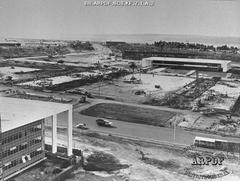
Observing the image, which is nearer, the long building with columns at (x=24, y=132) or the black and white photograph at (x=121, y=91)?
the black and white photograph at (x=121, y=91)

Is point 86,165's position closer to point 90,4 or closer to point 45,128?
point 45,128

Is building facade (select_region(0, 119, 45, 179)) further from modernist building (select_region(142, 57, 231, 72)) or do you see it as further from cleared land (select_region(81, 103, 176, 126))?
modernist building (select_region(142, 57, 231, 72))

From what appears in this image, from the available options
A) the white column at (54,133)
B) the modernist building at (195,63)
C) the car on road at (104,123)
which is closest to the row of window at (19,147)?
the white column at (54,133)

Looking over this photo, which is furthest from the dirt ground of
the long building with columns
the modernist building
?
the modernist building

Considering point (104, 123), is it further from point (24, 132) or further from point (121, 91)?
point (24, 132)

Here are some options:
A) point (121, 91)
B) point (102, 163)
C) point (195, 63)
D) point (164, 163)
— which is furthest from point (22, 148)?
point (195, 63)

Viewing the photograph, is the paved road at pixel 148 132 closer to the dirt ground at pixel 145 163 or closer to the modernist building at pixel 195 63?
the dirt ground at pixel 145 163

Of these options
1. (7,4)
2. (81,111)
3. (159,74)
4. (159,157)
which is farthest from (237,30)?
(7,4)

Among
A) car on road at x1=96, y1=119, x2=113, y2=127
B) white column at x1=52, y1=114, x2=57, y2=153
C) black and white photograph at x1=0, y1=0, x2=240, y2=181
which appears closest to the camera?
black and white photograph at x1=0, y1=0, x2=240, y2=181
